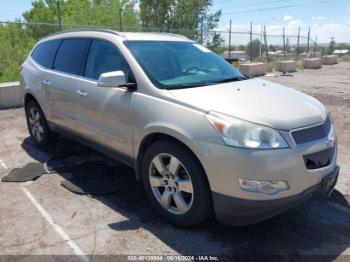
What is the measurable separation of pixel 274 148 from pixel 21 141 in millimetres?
4863

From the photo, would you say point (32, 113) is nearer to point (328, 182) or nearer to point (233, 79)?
point (233, 79)

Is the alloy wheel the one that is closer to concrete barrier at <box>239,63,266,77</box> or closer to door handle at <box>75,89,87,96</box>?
door handle at <box>75,89,87,96</box>

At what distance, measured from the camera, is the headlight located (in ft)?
9.58

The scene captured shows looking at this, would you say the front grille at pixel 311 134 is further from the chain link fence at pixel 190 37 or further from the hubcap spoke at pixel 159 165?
the chain link fence at pixel 190 37

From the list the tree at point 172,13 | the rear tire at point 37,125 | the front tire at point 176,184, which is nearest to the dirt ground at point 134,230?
the front tire at point 176,184

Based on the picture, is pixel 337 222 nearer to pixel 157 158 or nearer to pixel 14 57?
pixel 157 158

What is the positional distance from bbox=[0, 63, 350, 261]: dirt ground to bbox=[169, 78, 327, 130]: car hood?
1.06 meters

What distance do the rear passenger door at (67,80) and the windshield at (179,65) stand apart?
2.86 feet

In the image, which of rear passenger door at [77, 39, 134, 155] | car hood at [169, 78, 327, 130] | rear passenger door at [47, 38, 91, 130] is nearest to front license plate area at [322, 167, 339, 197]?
car hood at [169, 78, 327, 130]

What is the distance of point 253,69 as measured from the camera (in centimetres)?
1748

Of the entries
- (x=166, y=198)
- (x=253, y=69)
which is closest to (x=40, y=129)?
(x=166, y=198)

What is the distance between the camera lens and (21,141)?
6.38m

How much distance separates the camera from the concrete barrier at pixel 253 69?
1716cm

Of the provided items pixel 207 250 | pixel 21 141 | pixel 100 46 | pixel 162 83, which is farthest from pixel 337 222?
pixel 21 141
